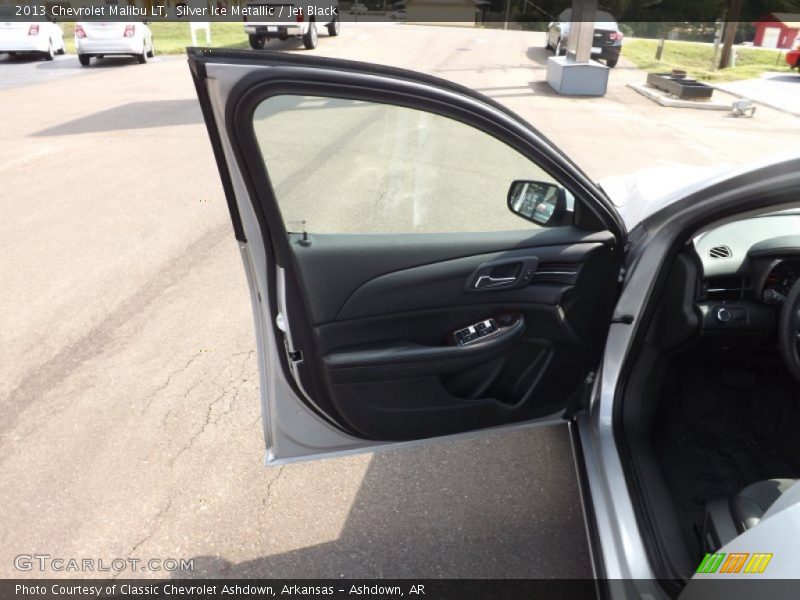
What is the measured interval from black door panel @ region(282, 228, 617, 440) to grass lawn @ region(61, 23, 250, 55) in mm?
19150

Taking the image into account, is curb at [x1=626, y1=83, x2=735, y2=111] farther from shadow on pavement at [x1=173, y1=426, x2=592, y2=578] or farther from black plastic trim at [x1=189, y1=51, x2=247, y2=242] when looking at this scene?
black plastic trim at [x1=189, y1=51, x2=247, y2=242]

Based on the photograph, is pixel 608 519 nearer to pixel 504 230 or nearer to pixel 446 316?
pixel 446 316

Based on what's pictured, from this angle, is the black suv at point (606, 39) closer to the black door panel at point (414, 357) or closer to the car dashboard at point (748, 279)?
the car dashboard at point (748, 279)

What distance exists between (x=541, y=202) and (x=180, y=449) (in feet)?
6.94

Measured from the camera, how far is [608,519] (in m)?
1.96

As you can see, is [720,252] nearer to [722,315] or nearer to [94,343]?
[722,315]

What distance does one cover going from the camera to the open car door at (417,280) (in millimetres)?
1862

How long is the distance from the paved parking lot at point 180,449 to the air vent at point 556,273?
108cm

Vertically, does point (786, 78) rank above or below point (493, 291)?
above

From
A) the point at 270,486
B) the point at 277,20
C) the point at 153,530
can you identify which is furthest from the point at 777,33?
the point at 153,530

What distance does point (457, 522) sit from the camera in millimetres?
2451

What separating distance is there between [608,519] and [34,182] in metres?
7.00

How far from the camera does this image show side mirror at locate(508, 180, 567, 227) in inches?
83.1

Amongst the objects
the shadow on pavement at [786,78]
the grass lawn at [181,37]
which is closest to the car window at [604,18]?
the shadow on pavement at [786,78]
